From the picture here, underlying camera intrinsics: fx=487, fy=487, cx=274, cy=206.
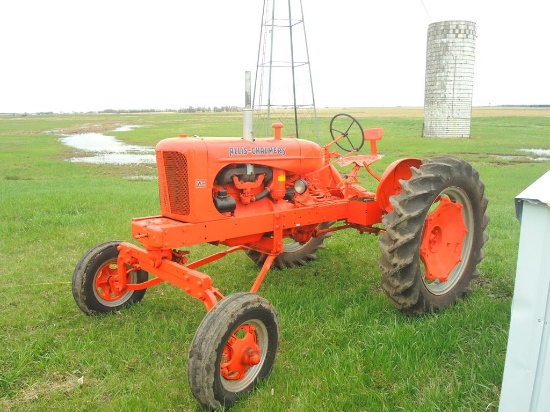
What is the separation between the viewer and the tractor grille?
3812 millimetres

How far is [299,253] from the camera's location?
5.81m

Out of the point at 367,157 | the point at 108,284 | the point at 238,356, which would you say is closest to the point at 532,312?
the point at 238,356

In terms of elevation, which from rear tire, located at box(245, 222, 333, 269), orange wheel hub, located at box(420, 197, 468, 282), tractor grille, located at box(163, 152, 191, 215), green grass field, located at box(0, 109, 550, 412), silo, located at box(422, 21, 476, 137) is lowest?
green grass field, located at box(0, 109, 550, 412)

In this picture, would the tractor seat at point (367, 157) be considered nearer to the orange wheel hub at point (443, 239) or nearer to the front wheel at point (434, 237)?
the front wheel at point (434, 237)

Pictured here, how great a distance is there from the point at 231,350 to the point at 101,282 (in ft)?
5.94

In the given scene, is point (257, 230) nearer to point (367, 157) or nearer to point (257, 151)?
point (257, 151)

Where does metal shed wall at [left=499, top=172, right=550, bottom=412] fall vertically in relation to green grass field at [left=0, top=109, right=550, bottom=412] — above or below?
above

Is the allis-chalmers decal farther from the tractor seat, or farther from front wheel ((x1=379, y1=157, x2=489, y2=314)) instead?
front wheel ((x1=379, y1=157, x2=489, y2=314))

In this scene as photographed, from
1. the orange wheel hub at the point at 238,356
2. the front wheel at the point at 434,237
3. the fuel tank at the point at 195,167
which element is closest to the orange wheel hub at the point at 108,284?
the fuel tank at the point at 195,167

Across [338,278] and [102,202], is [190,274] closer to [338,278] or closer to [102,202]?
[338,278]

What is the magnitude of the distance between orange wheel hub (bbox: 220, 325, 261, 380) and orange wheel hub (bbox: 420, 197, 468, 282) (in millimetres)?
1898

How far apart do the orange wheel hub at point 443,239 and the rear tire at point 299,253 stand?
148cm

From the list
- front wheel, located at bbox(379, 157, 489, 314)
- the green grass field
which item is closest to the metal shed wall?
the green grass field

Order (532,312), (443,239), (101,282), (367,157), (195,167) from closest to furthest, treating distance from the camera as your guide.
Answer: (532,312), (195,167), (101,282), (443,239), (367,157)
